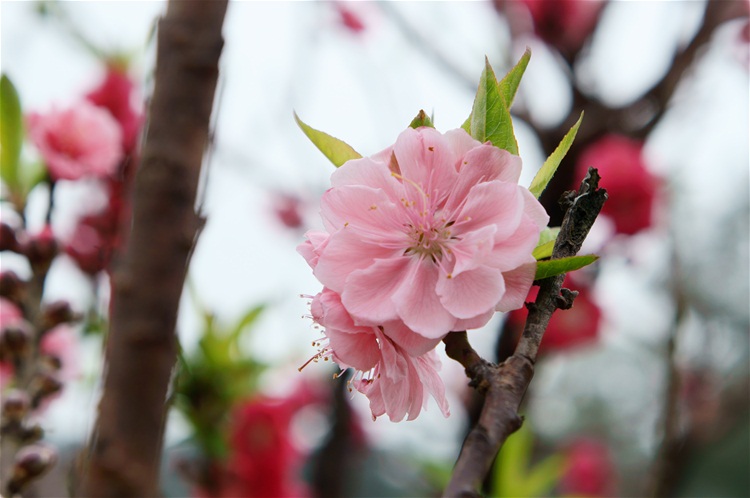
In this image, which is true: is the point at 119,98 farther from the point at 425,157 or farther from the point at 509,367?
the point at 509,367

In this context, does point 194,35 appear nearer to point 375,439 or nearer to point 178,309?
point 178,309

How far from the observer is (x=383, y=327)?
1.08 feet

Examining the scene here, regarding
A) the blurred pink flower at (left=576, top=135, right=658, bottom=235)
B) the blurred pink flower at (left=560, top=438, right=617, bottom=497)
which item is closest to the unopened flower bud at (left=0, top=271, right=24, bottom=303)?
the blurred pink flower at (left=576, top=135, right=658, bottom=235)

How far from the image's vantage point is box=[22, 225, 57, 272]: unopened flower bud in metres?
0.70

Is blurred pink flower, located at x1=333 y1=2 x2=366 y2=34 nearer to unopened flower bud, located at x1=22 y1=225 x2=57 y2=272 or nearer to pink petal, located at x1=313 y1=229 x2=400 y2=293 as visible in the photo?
unopened flower bud, located at x1=22 y1=225 x2=57 y2=272

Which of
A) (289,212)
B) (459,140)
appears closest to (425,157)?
(459,140)

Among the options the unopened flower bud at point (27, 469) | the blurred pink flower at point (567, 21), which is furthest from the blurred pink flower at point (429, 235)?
the blurred pink flower at point (567, 21)

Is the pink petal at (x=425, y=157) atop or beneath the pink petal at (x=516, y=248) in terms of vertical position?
atop

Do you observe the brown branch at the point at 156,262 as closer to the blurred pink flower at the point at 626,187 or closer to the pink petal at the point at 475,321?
the pink petal at the point at 475,321

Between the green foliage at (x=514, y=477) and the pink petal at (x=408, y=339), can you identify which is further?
the green foliage at (x=514, y=477)

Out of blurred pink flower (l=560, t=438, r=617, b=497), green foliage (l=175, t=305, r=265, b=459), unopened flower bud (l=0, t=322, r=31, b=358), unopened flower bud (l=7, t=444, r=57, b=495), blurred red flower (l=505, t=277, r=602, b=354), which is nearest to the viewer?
unopened flower bud (l=7, t=444, r=57, b=495)

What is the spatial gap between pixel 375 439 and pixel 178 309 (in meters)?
2.38

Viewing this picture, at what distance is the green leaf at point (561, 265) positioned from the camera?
0.92ft

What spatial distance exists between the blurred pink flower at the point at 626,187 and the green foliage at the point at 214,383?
1004 millimetres
